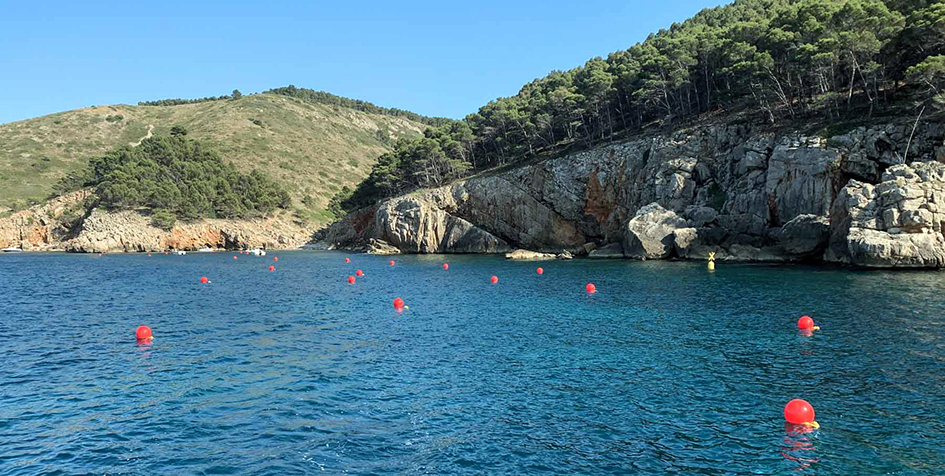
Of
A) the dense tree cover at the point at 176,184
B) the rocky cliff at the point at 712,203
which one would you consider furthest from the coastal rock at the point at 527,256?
the dense tree cover at the point at 176,184

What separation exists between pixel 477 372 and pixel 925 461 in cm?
1225

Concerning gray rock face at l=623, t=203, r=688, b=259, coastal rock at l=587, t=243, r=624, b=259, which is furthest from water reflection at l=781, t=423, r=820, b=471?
coastal rock at l=587, t=243, r=624, b=259

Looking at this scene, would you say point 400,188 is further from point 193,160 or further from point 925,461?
point 925,461

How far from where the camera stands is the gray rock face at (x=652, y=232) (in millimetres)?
61875

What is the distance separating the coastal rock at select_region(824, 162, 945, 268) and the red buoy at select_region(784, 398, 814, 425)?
37.7m

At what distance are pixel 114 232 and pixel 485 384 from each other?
110m

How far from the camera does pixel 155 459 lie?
12531mm

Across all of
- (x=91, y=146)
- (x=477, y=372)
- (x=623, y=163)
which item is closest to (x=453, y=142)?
(x=623, y=163)

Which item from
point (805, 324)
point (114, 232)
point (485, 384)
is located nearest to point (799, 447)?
point (485, 384)

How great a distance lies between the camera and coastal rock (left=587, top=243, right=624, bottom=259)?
68.8m

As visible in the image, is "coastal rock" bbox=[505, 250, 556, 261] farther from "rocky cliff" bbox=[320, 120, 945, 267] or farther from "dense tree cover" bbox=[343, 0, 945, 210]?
"dense tree cover" bbox=[343, 0, 945, 210]

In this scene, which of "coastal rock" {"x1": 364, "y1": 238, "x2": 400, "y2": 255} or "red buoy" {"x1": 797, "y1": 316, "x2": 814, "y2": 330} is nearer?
"red buoy" {"x1": 797, "y1": 316, "x2": 814, "y2": 330}

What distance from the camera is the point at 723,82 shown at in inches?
2997

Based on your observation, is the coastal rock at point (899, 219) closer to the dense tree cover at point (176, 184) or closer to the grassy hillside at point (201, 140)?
the dense tree cover at point (176, 184)
